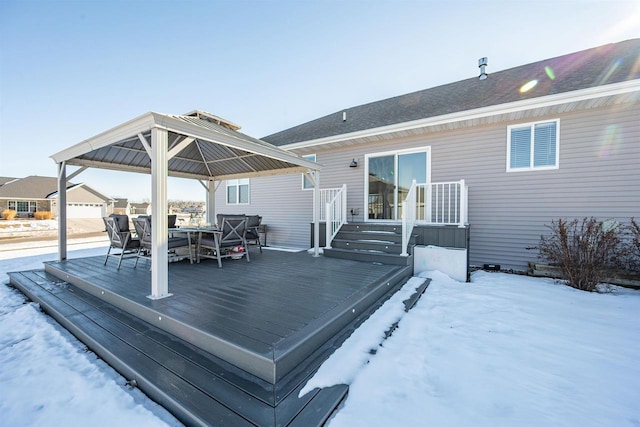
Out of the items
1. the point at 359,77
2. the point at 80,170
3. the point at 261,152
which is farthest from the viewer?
the point at 359,77

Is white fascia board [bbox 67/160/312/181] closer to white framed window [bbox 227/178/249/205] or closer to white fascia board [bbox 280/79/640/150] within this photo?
white fascia board [bbox 280/79/640/150]

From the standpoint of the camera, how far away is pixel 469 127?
6398mm

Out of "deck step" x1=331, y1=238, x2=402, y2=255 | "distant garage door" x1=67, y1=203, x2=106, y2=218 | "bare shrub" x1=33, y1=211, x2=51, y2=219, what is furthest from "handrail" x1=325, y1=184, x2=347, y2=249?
"bare shrub" x1=33, y1=211, x2=51, y2=219

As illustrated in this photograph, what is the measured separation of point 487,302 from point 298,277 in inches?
116

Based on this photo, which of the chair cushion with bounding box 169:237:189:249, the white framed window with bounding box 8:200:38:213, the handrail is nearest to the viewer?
the chair cushion with bounding box 169:237:189:249

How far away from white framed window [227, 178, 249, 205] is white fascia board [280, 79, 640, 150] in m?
4.33

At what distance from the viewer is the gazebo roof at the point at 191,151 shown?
332 cm

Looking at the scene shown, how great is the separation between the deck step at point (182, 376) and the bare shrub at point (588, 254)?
529 centimetres

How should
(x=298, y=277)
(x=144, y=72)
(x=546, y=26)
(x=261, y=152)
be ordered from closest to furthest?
(x=298, y=277) < (x=261, y=152) < (x=546, y=26) < (x=144, y=72)

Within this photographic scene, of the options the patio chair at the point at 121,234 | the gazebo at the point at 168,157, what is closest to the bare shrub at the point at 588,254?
the gazebo at the point at 168,157

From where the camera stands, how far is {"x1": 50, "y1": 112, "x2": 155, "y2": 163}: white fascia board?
10.4ft

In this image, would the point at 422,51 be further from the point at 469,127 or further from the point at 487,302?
the point at 487,302

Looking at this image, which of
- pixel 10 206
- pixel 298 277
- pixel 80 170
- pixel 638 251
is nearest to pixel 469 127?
pixel 638 251

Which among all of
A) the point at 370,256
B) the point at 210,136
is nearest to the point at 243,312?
the point at 210,136
